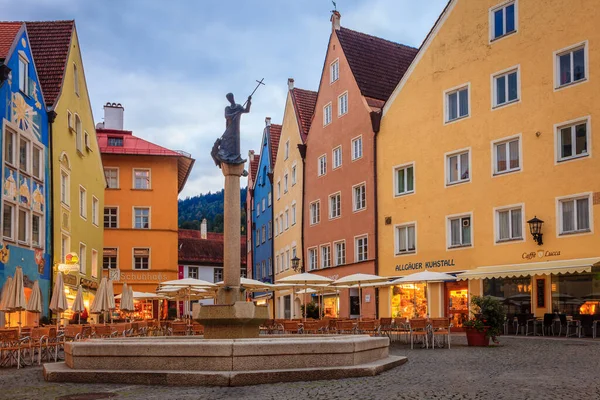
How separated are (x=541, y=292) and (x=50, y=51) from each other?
23.2 metres

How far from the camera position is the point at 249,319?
16641mm

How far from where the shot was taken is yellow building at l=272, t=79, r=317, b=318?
158 ft

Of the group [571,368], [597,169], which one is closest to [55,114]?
[597,169]

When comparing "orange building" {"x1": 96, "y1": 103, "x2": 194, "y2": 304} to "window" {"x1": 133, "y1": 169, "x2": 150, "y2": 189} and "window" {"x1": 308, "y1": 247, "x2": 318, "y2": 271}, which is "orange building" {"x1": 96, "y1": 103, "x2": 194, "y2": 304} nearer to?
"window" {"x1": 133, "y1": 169, "x2": 150, "y2": 189}

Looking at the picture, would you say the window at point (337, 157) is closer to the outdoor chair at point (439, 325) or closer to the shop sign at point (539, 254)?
the shop sign at point (539, 254)

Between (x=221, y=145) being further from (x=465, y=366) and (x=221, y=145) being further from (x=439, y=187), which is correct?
(x=439, y=187)

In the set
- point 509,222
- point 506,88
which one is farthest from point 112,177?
point 509,222

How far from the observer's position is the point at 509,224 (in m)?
30.0

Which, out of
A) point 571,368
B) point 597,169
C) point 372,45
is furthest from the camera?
point 372,45

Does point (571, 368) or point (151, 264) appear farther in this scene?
point (151, 264)

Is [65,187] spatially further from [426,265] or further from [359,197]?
[426,265]

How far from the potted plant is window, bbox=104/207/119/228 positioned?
34.7m

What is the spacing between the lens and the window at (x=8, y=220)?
26203mm

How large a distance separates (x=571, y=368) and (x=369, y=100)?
26.1 m
